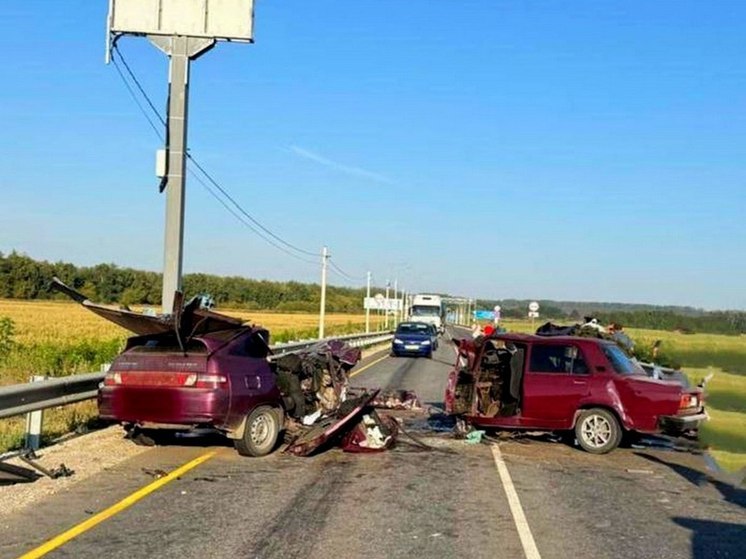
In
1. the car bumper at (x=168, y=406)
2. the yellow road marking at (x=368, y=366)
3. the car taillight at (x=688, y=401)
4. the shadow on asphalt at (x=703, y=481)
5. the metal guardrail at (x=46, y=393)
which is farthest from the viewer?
the yellow road marking at (x=368, y=366)

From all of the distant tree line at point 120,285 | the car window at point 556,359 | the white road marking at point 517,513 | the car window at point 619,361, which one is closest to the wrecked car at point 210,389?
the white road marking at point 517,513

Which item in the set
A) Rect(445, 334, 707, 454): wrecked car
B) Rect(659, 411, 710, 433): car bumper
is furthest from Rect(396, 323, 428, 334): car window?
Rect(659, 411, 710, 433): car bumper

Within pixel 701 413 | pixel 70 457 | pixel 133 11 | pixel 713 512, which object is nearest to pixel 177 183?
pixel 133 11

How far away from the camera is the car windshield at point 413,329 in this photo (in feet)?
141

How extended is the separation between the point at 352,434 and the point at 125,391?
3151 mm

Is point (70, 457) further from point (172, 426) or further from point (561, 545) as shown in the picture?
point (561, 545)

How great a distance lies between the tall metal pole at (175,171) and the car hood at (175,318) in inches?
302

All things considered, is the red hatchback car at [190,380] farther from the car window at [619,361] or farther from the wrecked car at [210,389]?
the car window at [619,361]

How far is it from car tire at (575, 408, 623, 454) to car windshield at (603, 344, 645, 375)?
0.70 m

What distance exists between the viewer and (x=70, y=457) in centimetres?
1097

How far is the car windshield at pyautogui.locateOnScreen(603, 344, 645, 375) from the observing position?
13.3 meters

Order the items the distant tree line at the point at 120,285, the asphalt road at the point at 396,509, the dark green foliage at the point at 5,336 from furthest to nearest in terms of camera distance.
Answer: the distant tree line at the point at 120,285 < the dark green foliage at the point at 5,336 < the asphalt road at the point at 396,509

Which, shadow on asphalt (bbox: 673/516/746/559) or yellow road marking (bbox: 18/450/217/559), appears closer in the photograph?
yellow road marking (bbox: 18/450/217/559)

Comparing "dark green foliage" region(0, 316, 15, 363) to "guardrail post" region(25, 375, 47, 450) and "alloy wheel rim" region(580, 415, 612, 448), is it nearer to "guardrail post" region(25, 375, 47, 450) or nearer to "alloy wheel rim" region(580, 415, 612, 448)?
"guardrail post" region(25, 375, 47, 450)
